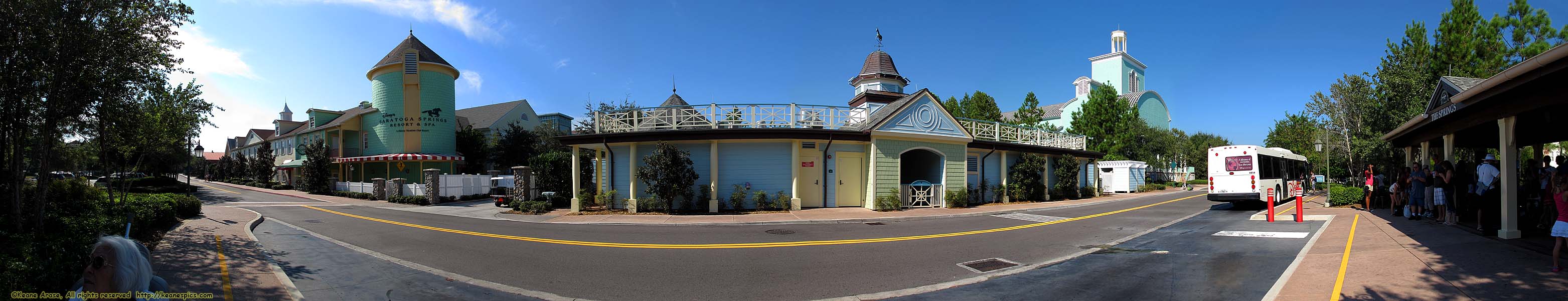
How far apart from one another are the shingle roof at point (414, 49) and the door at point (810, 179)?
99.7 feet

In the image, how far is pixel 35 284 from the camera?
532 cm

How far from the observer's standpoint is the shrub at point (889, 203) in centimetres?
1847

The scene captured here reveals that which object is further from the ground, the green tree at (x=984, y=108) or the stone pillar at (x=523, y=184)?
the green tree at (x=984, y=108)

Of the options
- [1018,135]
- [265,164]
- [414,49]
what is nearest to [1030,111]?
[1018,135]

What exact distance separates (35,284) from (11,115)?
608 cm

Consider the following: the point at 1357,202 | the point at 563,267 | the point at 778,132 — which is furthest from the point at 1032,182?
the point at 563,267

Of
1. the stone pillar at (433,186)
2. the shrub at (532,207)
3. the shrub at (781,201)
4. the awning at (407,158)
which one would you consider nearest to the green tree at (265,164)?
the awning at (407,158)

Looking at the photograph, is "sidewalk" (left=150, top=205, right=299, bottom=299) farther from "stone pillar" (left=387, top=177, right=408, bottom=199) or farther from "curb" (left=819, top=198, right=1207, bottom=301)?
"stone pillar" (left=387, top=177, right=408, bottom=199)

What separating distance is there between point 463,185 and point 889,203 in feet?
72.0

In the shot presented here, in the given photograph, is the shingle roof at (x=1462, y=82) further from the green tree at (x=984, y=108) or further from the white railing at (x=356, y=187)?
the white railing at (x=356, y=187)

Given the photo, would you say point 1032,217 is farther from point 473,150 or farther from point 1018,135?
point 473,150

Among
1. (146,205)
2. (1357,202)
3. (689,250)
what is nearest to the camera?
(689,250)

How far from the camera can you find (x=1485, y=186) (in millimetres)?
9383

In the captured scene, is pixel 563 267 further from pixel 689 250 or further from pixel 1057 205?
pixel 1057 205
